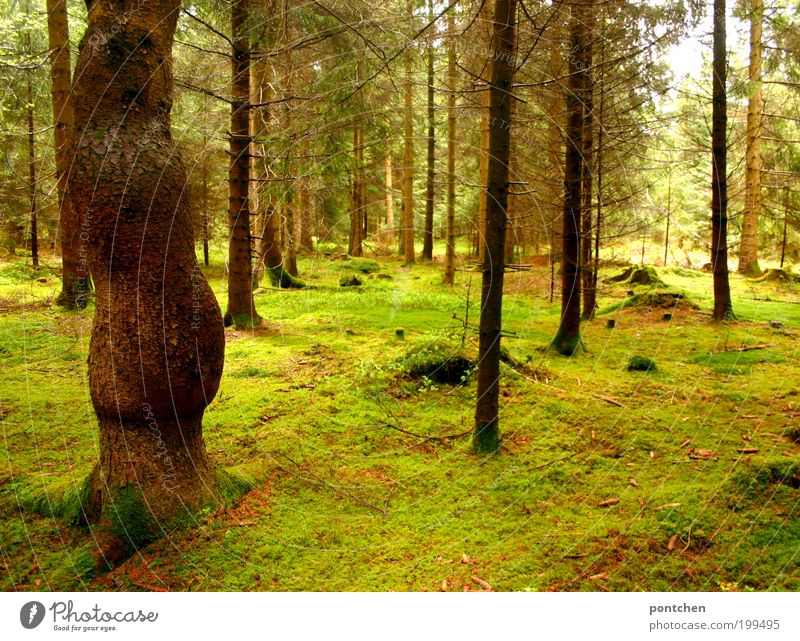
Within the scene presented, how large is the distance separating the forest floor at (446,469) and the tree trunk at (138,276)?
0.44m

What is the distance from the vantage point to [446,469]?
5066 millimetres

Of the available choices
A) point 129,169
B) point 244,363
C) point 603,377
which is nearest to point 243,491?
point 129,169

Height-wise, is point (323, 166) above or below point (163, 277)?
above

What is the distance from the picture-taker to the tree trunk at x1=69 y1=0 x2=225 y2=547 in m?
3.60

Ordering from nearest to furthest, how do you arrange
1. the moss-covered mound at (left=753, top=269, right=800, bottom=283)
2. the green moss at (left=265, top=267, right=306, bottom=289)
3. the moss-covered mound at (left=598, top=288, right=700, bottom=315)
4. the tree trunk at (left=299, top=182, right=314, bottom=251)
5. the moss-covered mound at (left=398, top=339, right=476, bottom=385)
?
the moss-covered mound at (left=398, top=339, right=476, bottom=385), the moss-covered mound at (left=598, top=288, right=700, bottom=315), the moss-covered mound at (left=753, top=269, right=800, bottom=283), the green moss at (left=265, top=267, right=306, bottom=289), the tree trunk at (left=299, top=182, right=314, bottom=251)

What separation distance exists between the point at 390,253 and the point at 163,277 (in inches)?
1079

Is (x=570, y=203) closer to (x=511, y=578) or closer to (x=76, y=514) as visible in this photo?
(x=511, y=578)

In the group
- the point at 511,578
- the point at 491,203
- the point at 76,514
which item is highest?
the point at 491,203

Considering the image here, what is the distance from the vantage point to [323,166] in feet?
32.2

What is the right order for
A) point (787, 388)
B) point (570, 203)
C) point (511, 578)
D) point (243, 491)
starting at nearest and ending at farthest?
1. point (511, 578)
2. point (243, 491)
3. point (787, 388)
4. point (570, 203)

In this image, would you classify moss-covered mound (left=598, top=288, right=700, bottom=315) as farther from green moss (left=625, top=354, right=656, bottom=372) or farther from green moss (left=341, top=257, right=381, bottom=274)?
green moss (left=341, top=257, right=381, bottom=274)
